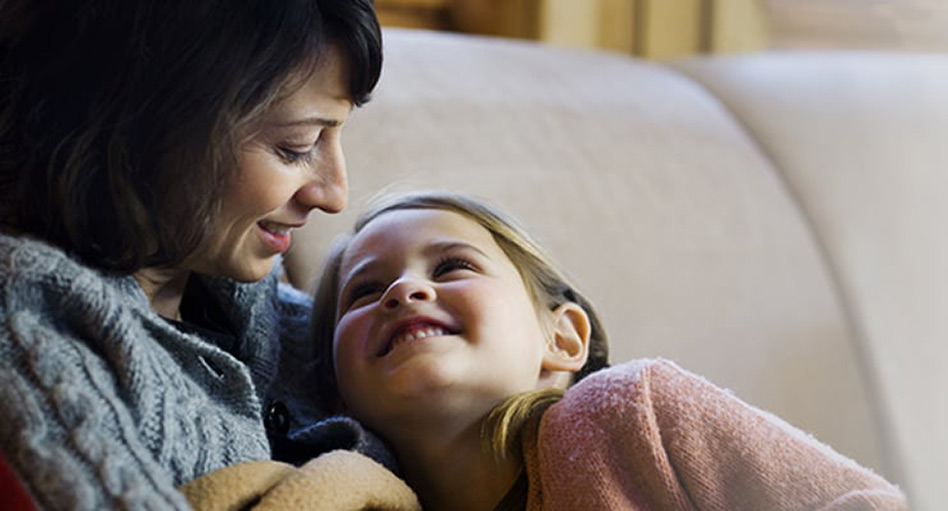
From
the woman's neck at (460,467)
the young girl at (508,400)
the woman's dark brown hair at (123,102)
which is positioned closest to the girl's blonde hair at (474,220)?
the young girl at (508,400)

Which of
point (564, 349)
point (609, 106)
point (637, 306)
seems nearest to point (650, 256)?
point (637, 306)

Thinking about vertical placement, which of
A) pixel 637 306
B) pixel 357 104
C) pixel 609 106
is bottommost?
pixel 637 306

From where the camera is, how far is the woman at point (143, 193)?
734 mm

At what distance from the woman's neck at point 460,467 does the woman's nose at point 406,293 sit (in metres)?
0.09

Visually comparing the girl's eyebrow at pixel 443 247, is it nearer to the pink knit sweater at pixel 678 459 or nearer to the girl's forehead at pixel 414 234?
the girl's forehead at pixel 414 234

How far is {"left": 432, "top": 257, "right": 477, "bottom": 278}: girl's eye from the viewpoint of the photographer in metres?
1.01

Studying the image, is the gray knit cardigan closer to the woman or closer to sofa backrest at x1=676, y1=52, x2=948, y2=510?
the woman

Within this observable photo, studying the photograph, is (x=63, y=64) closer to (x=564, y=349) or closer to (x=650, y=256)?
(x=564, y=349)

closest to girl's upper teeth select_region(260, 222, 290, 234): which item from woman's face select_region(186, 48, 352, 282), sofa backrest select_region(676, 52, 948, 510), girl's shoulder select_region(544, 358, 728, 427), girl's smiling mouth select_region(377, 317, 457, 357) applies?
woman's face select_region(186, 48, 352, 282)

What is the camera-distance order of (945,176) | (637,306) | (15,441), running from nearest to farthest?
(15,441) → (637,306) → (945,176)

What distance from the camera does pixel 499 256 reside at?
3.46ft

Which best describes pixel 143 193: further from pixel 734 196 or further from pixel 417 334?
pixel 734 196

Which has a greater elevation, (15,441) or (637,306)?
(15,441)

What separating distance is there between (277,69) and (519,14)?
1.16 meters
